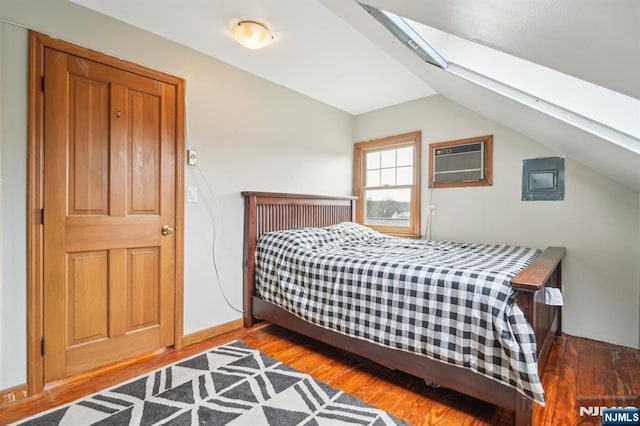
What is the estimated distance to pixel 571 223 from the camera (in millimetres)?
2547

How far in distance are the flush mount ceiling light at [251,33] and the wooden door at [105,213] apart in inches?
27.7

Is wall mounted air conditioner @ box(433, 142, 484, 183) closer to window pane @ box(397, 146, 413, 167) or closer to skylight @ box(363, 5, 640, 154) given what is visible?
window pane @ box(397, 146, 413, 167)

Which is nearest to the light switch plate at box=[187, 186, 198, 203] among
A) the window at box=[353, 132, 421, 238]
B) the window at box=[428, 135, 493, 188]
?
the window at box=[353, 132, 421, 238]

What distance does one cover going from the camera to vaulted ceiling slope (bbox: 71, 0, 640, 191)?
703mm

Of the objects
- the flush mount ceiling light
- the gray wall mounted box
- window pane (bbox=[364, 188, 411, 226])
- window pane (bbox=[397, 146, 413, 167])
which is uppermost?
the flush mount ceiling light

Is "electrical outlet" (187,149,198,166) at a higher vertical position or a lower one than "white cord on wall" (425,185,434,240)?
higher

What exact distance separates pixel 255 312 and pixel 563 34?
8.89 ft

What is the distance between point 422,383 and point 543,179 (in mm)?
2110

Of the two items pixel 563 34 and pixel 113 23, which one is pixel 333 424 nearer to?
pixel 563 34

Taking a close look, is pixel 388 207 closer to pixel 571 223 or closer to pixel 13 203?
pixel 571 223

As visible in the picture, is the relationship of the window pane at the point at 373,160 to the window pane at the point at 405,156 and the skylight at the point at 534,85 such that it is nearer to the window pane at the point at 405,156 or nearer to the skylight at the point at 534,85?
the window pane at the point at 405,156

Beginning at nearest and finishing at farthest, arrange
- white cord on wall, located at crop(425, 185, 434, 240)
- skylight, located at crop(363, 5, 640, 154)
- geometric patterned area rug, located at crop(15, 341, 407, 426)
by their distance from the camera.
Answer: skylight, located at crop(363, 5, 640, 154), geometric patterned area rug, located at crop(15, 341, 407, 426), white cord on wall, located at crop(425, 185, 434, 240)

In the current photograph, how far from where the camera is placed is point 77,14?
73.9 inches

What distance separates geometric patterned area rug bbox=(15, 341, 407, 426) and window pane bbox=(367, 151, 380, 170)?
9.06 ft
